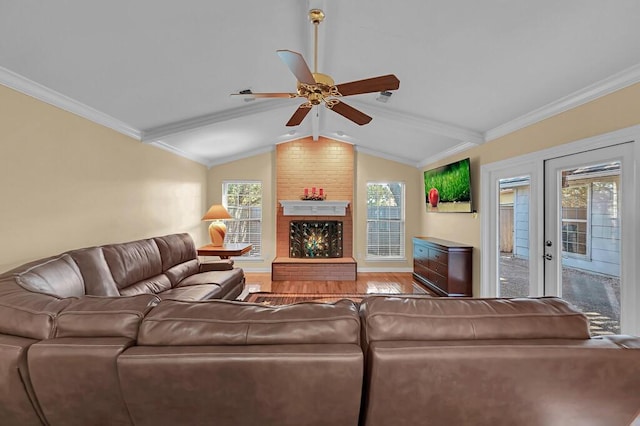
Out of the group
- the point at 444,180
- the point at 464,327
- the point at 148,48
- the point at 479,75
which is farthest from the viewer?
the point at 444,180

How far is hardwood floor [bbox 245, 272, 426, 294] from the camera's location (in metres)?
5.32

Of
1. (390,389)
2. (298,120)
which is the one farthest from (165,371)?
(298,120)

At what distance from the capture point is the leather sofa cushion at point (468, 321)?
1078 millimetres

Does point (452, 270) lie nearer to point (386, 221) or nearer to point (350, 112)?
point (386, 221)

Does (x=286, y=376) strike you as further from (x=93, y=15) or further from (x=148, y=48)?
(x=148, y=48)

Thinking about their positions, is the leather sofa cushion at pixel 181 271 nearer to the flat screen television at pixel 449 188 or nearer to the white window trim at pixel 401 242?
the white window trim at pixel 401 242

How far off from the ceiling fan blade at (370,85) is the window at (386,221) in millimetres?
4498

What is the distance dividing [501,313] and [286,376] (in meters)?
0.80

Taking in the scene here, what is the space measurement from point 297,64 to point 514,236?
336cm

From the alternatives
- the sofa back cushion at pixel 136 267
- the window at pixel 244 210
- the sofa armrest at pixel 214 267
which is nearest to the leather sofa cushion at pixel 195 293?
the sofa back cushion at pixel 136 267

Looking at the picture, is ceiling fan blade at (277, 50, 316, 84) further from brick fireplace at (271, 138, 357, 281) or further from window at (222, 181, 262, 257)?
window at (222, 181, 262, 257)

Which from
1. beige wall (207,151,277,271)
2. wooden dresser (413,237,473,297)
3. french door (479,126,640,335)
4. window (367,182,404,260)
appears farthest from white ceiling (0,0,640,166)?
window (367,182,404,260)

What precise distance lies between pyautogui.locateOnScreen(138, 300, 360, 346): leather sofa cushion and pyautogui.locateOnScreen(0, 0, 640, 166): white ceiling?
2.12 m

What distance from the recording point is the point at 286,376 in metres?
0.97
